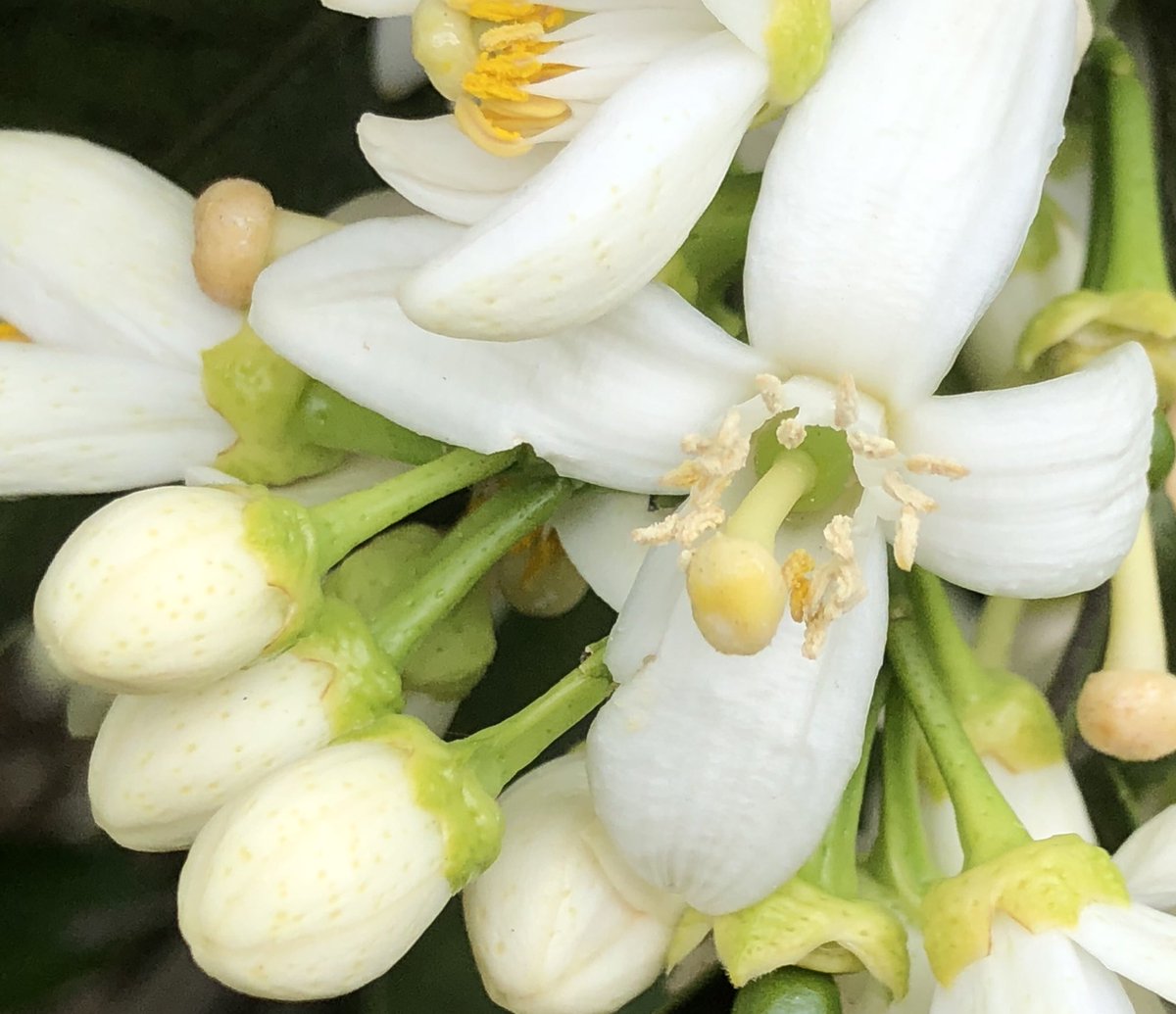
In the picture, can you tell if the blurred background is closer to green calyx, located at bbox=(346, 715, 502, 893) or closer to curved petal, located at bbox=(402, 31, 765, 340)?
green calyx, located at bbox=(346, 715, 502, 893)

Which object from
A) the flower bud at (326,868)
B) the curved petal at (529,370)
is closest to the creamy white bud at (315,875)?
the flower bud at (326,868)

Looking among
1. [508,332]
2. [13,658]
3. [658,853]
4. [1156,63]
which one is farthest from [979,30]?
[13,658]

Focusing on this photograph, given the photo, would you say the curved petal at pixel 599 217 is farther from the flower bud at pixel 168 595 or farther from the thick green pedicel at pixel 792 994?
the thick green pedicel at pixel 792 994

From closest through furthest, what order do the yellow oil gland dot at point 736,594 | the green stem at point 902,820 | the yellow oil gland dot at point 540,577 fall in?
the yellow oil gland dot at point 736,594, the green stem at point 902,820, the yellow oil gland dot at point 540,577

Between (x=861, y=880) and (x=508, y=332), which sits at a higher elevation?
(x=508, y=332)

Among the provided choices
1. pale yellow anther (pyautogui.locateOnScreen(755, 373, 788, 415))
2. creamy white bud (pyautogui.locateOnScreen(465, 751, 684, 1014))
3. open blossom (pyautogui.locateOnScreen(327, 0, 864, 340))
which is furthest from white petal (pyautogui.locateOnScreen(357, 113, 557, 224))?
creamy white bud (pyautogui.locateOnScreen(465, 751, 684, 1014))

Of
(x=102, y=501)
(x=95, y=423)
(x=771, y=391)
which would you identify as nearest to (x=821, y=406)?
(x=771, y=391)

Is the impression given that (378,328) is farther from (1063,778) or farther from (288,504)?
(1063,778)
